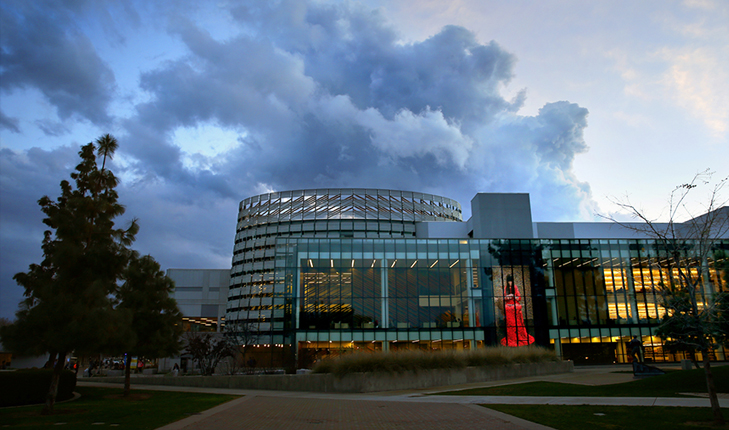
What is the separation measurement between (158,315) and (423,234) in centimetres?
4753

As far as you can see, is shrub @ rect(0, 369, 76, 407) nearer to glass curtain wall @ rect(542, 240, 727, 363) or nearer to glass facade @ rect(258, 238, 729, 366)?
glass facade @ rect(258, 238, 729, 366)

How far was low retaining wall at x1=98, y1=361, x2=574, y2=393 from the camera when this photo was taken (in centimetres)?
2303

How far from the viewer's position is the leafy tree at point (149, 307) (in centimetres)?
2484

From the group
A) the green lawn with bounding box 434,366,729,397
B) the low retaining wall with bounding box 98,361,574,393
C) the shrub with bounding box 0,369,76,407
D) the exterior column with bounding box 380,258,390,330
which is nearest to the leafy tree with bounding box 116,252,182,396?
the shrub with bounding box 0,369,76,407

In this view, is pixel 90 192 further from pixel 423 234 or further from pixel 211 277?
pixel 211 277

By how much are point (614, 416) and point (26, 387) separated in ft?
76.0

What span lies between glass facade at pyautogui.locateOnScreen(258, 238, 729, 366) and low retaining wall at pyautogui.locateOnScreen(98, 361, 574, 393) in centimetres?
1200

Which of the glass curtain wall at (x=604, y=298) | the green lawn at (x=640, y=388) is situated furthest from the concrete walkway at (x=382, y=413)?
the glass curtain wall at (x=604, y=298)

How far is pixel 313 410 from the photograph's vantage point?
15.5m

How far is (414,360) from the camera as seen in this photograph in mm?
24562

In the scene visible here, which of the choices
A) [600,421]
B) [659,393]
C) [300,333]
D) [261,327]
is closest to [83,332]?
[600,421]

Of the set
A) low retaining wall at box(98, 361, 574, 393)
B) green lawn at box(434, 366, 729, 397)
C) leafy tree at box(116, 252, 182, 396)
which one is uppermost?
leafy tree at box(116, 252, 182, 396)

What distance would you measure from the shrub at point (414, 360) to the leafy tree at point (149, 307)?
861cm

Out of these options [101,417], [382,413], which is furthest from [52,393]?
[382,413]
